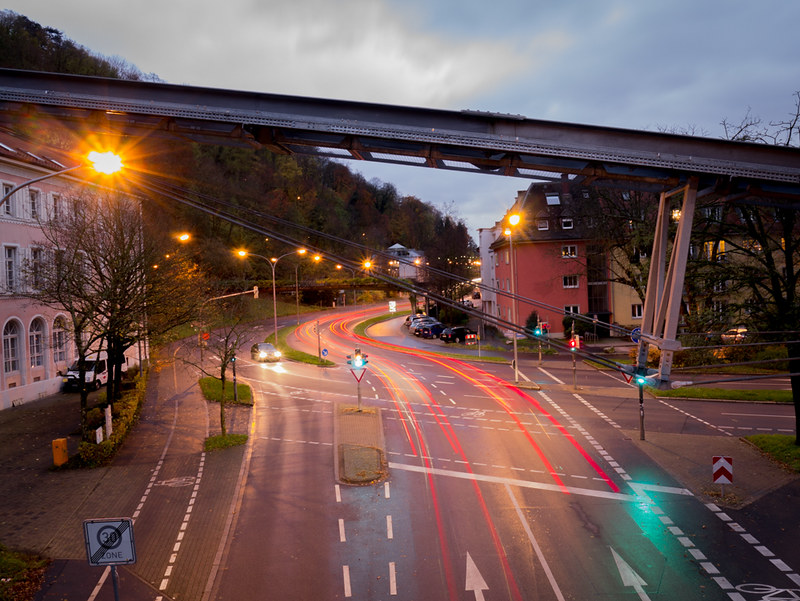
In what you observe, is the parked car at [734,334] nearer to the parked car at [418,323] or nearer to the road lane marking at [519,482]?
the road lane marking at [519,482]

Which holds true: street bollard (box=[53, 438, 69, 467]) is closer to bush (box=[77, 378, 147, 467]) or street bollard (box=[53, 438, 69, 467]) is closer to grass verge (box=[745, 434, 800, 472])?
bush (box=[77, 378, 147, 467])

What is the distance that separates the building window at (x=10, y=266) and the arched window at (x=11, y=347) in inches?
74.3

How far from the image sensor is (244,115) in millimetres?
9734

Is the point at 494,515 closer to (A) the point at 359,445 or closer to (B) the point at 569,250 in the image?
(A) the point at 359,445

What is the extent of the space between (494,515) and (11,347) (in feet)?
86.7

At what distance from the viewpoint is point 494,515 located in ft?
45.1

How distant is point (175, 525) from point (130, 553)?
688 cm

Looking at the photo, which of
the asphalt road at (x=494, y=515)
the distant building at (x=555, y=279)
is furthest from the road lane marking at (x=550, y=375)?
the distant building at (x=555, y=279)

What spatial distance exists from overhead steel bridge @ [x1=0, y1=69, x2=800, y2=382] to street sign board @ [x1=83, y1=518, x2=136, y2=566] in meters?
6.29

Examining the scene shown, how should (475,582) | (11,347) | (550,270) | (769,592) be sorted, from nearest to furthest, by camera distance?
(769,592) < (475,582) < (11,347) < (550,270)

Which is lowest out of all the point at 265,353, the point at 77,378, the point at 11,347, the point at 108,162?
the point at 265,353

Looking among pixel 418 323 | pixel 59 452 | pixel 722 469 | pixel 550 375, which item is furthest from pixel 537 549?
pixel 418 323

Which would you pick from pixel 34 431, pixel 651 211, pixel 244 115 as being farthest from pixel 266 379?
pixel 244 115

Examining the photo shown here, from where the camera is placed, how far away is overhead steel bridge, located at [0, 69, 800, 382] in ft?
31.8
